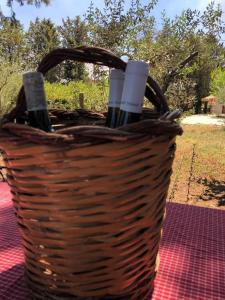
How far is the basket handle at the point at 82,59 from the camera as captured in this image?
46 centimetres

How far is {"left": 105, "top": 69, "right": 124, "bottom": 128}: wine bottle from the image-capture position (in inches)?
19.8

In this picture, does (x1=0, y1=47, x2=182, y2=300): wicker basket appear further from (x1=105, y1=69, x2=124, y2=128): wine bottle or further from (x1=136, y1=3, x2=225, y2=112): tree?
(x1=136, y1=3, x2=225, y2=112): tree

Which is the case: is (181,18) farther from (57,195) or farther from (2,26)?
→ (2,26)

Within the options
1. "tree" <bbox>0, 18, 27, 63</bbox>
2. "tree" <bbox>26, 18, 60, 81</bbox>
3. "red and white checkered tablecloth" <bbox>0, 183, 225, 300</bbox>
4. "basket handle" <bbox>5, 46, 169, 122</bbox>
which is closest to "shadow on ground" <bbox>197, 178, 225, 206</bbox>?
"red and white checkered tablecloth" <bbox>0, 183, 225, 300</bbox>

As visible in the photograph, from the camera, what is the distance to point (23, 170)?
40 centimetres

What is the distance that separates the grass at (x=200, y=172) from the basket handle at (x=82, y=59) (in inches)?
81.6

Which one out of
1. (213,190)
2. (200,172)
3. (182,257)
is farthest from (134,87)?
(200,172)

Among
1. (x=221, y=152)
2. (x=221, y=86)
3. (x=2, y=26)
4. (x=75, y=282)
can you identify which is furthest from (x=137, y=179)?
(x=2, y=26)

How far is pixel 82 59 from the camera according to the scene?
49 cm

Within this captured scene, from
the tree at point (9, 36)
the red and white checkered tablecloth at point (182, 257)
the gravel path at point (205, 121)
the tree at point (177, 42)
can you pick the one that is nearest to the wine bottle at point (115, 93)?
the red and white checkered tablecloth at point (182, 257)

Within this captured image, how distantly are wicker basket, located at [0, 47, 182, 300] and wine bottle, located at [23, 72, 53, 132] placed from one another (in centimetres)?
3

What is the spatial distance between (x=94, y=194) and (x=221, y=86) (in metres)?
7.16

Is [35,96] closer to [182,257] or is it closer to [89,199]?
Result: [89,199]

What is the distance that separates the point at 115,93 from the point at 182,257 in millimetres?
289
